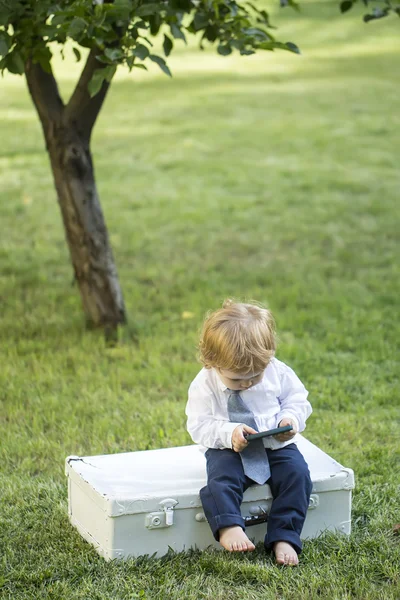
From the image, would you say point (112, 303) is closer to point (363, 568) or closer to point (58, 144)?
point (58, 144)

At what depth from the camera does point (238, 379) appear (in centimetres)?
322

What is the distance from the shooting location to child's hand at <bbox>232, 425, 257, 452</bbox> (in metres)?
3.10

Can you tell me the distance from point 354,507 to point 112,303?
7.84ft

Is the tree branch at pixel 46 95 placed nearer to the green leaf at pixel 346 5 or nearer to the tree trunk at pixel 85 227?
the tree trunk at pixel 85 227

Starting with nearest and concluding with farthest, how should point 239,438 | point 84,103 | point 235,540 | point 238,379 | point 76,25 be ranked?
point 235,540
point 239,438
point 238,379
point 76,25
point 84,103

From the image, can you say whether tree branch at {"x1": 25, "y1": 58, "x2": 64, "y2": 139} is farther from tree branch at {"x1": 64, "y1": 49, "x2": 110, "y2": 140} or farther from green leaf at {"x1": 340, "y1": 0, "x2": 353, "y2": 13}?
green leaf at {"x1": 340, "y1": 0, "x2": 353, "y2": 13}

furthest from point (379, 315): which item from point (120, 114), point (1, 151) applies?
point (120, 114)

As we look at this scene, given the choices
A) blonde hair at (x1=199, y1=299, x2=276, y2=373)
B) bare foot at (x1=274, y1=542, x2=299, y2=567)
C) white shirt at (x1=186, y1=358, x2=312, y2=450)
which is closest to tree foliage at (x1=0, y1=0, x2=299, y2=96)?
blonde hair at (x1=199, y1=299, x2=276, y2=373)

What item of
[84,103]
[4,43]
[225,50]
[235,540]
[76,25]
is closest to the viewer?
[235,540]

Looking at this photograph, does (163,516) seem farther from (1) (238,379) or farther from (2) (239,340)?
(2) (239,340)

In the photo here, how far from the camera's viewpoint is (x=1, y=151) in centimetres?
1024

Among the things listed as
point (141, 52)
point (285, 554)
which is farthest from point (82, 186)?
point (285, 554)

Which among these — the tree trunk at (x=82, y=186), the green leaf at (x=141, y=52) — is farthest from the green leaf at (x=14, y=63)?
the tree trunk at (x=82, y=186)

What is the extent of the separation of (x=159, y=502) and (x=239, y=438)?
35 cm
